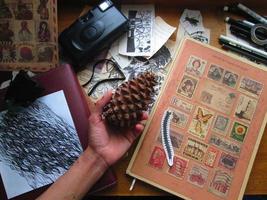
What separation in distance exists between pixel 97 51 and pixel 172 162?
12.0 inches

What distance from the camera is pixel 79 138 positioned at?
0.88 meters

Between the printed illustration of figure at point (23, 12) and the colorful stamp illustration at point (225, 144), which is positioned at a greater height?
the printed illustration of figure at point (23, 12)

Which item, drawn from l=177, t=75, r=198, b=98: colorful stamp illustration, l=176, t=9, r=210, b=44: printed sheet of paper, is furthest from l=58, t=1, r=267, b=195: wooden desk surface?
l=177, t=75, r=198, b=98: colorful stamp illustration

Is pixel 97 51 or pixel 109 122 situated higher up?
pixel 97 51

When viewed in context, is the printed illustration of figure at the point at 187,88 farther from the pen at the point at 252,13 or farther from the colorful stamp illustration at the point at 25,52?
the colorful stamp illustration at the point at 25,52

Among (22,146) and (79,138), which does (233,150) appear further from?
(22,146)

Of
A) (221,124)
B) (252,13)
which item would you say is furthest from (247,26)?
(221,124)

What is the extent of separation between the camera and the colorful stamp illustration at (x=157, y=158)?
88cm

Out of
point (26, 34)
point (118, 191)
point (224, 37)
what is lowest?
point (118, 191)

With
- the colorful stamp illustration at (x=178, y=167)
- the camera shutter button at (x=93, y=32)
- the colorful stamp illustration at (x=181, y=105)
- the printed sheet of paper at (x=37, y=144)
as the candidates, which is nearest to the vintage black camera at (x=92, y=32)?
the camera shutter button at (x=93, y=32)

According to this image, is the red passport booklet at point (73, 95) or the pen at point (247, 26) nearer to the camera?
the red passport booklet at point (73, 95)

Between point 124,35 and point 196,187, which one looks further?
point 124,35

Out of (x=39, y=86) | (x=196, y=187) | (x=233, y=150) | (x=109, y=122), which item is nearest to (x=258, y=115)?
(x=233, y=150)

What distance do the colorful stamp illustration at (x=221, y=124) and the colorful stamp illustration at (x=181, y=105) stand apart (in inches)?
2.4
